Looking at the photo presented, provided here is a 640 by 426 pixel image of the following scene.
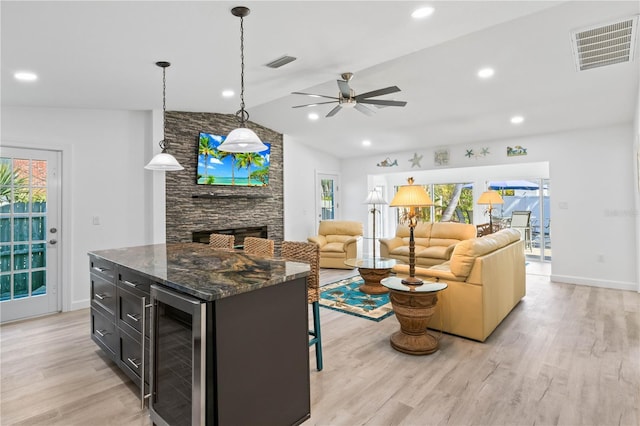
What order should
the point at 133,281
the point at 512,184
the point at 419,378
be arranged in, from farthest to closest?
1. the point at 512,184
2. the point at 419,378
3. the point at 133,281

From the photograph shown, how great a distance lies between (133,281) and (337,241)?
514cm

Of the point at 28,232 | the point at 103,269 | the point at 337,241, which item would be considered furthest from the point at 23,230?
the point at 337,241

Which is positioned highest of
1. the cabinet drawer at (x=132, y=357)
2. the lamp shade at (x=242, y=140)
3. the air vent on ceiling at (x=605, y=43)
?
the air vent on ceiling at (x=605, y=43)

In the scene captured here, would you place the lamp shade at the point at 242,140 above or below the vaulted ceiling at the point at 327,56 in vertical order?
below

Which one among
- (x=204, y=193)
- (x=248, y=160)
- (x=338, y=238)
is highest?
(x=248, y=160)

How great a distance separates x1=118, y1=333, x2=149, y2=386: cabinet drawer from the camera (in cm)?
217

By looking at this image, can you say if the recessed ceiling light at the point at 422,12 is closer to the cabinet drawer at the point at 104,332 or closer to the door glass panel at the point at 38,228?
the cabinet drawer at the point at 104,332

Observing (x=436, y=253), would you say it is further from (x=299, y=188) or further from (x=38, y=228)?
(x=38, y=228)

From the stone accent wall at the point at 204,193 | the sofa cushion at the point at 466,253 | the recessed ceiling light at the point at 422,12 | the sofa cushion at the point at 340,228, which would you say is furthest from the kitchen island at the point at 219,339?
the sofa cushion at the point at 340,228

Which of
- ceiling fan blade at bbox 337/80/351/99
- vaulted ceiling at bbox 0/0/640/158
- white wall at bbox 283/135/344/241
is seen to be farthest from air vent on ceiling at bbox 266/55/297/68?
white wall at bbox 283/135/344/241

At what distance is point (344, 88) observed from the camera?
3.87 metres

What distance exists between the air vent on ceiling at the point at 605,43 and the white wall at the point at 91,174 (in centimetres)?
532

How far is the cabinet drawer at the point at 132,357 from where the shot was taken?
217 centimetres

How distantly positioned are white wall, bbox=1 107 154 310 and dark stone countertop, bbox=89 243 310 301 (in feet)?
6.21
